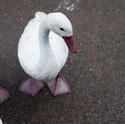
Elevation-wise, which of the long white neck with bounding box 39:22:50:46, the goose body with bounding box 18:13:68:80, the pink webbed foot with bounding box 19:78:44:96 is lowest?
the pink webbed foot with bounding box 19:78:44:96

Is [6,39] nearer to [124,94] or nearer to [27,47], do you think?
[27,47]

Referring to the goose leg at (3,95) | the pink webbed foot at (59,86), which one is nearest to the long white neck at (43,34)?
the pink webbed foot at (59,86)

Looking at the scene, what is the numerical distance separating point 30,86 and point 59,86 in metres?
0.36

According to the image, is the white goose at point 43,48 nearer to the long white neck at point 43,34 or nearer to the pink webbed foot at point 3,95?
the long white neck at point 43,34

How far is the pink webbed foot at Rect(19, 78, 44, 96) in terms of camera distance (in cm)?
371

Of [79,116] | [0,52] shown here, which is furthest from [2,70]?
[79,116]

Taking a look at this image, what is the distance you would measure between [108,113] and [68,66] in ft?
2.61

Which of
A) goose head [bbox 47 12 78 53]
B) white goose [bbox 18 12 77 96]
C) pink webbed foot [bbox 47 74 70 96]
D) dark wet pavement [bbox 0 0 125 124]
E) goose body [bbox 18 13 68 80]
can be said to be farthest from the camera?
pink webbed foot [bbox 47 74 70 96]

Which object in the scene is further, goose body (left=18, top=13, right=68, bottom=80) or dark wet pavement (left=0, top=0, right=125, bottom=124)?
dark wet pavement (left=0, top=0, right=125, bottom=124)

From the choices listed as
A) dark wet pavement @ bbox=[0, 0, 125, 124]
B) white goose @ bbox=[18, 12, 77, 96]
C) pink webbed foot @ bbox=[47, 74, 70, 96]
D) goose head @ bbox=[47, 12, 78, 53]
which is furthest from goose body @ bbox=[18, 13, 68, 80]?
dark wet pavement @ bbox=[0, 0, 125, 124]

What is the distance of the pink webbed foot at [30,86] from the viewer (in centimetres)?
371

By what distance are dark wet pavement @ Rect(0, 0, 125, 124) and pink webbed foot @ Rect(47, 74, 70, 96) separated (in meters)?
0.07

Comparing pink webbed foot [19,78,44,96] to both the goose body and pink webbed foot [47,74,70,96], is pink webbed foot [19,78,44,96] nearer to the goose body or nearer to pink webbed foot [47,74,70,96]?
pink webbed foot [47,74,70,96]

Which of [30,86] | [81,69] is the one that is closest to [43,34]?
[30,86]
